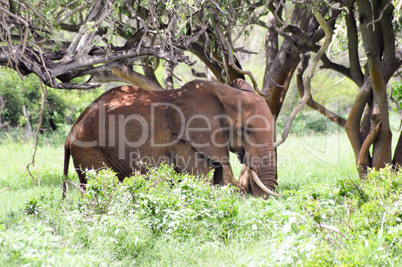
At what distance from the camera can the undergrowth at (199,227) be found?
3.60 meters

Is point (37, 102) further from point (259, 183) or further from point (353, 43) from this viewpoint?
point (259, 183)

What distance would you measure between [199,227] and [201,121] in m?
2.54

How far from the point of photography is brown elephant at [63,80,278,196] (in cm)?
709

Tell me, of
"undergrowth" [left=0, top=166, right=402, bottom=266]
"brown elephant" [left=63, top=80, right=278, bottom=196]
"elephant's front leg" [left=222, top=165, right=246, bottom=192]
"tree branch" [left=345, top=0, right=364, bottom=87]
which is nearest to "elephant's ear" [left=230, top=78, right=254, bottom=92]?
"brown elephant" [left=63, top=80, right=278, bottom=196]

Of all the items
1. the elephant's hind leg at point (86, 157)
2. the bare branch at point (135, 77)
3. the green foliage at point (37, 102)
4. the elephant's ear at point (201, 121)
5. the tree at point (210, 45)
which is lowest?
the green foliage at point (37, 102)

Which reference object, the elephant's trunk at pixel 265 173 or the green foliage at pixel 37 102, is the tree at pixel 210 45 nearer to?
the elephant's trunk at pixel 265 173

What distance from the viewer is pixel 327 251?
3.56 m

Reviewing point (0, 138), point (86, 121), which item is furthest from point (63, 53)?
point (0, 138)

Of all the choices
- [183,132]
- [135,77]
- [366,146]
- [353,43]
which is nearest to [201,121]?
[183,132]

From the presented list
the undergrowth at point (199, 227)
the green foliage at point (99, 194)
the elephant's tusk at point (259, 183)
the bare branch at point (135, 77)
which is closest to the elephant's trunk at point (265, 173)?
the elephant's tusk at point (259, 183)

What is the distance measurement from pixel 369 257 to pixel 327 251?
275mm

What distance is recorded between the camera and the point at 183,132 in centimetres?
718

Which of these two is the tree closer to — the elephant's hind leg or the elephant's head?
the elephant's head

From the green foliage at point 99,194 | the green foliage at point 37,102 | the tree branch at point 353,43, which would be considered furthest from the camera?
the green foliage at point 37,102
